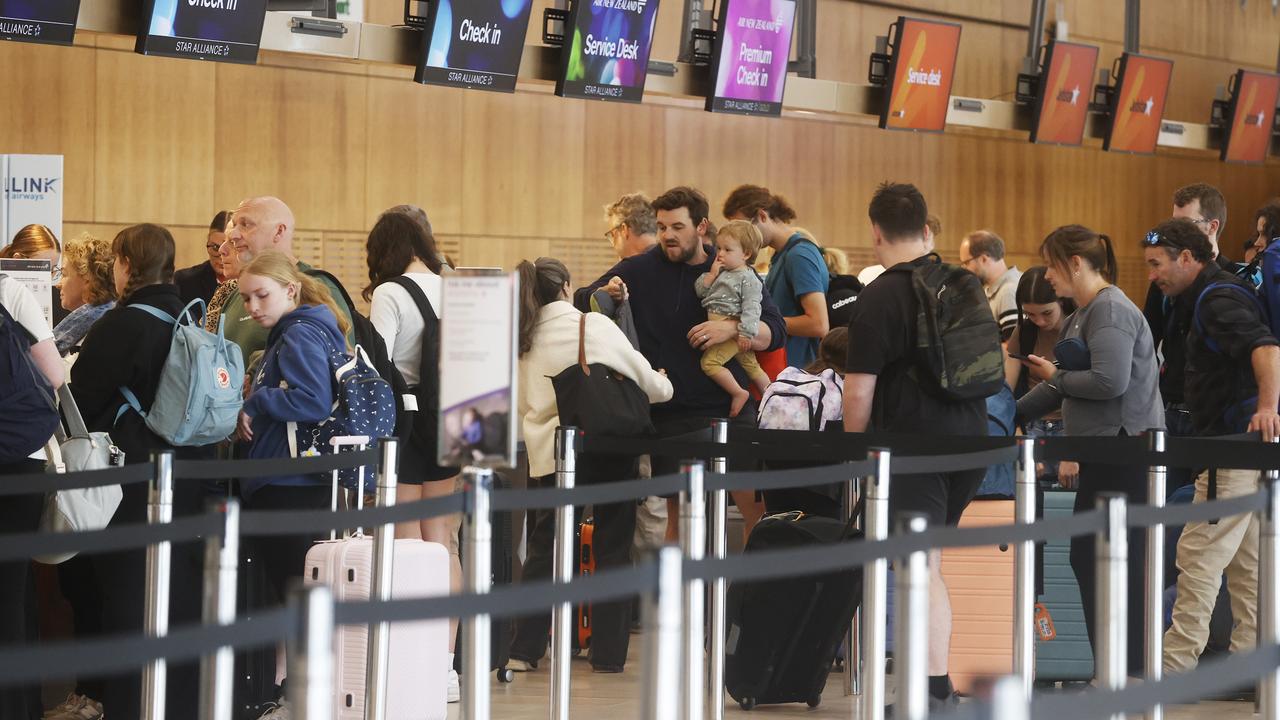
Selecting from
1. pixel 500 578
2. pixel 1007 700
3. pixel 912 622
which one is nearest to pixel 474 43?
pixel 500 578

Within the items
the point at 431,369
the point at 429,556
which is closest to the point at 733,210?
the point at 431,369

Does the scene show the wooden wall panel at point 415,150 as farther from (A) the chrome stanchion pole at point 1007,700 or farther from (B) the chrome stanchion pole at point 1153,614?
(A) the chrome stanchion pole at point 1007,700

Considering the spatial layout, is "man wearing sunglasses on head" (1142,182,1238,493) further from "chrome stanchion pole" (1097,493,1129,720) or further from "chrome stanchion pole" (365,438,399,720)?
"chrome stanchion pole" (365,438,399,720)

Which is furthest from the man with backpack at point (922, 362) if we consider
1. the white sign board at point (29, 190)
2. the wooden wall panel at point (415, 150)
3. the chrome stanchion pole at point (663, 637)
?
the wooden wall panel at point (415, 150)

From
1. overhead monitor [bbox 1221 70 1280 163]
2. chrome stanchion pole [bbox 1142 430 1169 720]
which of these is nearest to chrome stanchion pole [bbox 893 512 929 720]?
chrome stanchion pole [bbox 1142 430 1169 720]

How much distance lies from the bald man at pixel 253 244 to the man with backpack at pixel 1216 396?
277 cm

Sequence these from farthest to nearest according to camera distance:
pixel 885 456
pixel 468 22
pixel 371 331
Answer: pixel 468 22
pixel 371 331
pixel 885 456

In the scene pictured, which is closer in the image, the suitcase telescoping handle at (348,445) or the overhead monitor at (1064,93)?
the suitcase telescoping handle at (348,445)

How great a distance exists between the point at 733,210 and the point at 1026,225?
A: 29.4 feet

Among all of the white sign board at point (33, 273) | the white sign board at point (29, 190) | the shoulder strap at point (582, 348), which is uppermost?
the white sign board at point (29, 190)

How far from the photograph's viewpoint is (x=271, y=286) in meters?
4.54

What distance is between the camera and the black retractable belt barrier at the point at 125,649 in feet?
6.07

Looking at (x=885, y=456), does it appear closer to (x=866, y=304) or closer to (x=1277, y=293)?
(x=866, y=304)

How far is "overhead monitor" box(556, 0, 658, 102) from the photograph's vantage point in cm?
947
